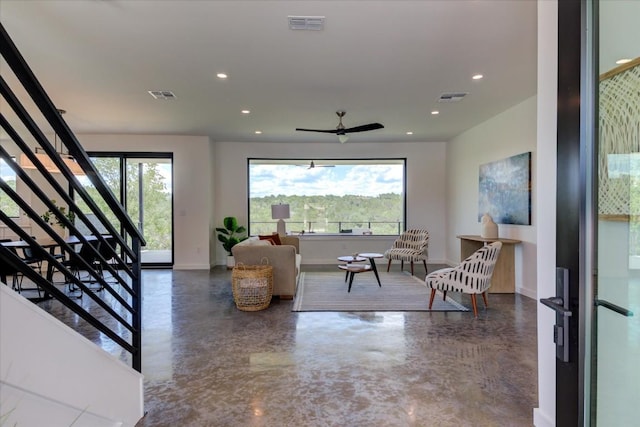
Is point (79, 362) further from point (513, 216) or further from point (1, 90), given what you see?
point (513, 216)

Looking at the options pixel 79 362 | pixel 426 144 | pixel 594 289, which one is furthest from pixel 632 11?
pixel 426 144

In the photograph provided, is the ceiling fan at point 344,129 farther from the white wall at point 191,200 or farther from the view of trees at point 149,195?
the view of trees at point 149,195

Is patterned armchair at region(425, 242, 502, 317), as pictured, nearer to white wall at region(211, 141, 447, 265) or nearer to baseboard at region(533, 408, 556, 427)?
baseboard at region(533, 408, 556, 427)

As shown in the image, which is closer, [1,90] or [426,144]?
[1,90]

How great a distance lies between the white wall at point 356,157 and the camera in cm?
797

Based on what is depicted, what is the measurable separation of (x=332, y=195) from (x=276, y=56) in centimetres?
515

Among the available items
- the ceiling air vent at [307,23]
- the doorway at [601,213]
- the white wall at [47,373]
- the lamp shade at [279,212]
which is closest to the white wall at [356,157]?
the lamp shade at [279,212]

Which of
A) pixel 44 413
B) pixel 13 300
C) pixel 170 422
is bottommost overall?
pixel 170 422

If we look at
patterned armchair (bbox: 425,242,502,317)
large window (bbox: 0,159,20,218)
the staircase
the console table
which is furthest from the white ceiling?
large window (bbox: 0,159,20,218)

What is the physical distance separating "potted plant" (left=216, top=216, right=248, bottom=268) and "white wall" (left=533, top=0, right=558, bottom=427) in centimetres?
628

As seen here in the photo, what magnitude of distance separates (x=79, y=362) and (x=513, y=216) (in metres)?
5.54

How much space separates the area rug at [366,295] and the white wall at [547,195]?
242cm

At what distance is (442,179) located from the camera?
8062mm

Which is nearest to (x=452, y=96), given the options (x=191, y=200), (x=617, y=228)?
(x=617, y=228)
